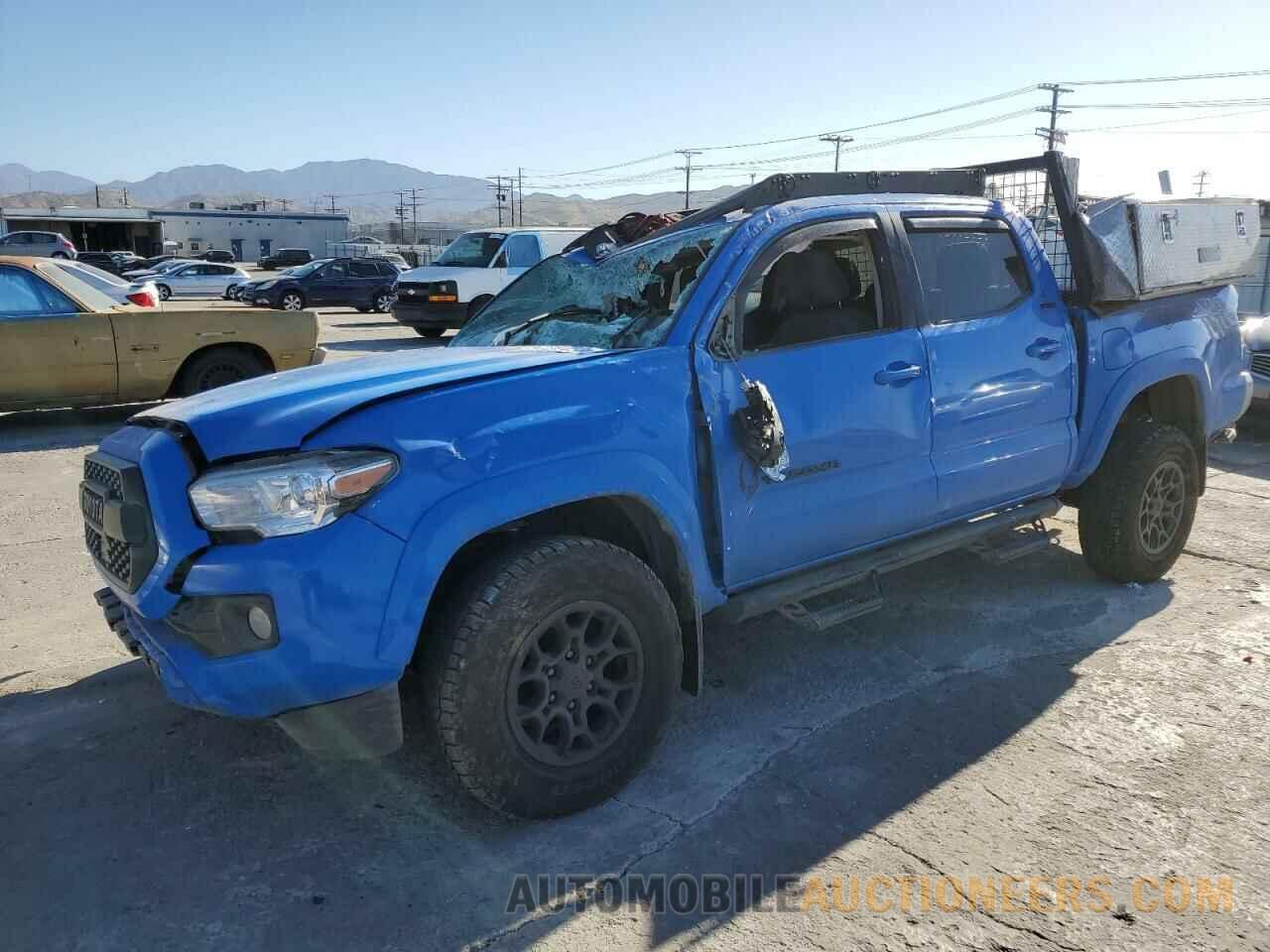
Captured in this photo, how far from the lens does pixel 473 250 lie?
57.0ft

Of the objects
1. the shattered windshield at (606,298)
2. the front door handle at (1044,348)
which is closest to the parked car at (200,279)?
the shattered windshield at (606,298)

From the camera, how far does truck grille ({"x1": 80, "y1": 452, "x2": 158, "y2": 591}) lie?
2.72m

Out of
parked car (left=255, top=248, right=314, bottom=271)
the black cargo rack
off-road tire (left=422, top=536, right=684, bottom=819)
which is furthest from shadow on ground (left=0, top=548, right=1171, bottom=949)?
parked car (left=255, top=248, right=314, bottom=271)

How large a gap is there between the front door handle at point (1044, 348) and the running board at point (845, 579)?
0.71m

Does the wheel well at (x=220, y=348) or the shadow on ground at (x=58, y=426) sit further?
the wheel well at (x=220, y=348)

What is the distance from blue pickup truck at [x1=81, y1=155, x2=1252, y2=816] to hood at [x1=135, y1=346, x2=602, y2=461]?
2cm

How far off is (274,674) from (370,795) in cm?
80

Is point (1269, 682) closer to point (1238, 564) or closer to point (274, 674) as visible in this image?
point (1238, 564)

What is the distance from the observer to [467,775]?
2.71m

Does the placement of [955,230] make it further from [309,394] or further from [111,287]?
[111,287]

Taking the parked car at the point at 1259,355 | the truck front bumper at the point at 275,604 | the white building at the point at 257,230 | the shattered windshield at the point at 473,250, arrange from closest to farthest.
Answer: the truck front bumper at the point at 275,604 → the parked car at the point at 1259,355 → the shattered windshield at the point at 473,250 → the white building at the point at 257,230

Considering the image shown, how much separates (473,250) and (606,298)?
14195 millimetres

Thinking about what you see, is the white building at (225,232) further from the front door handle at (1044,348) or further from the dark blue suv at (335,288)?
the front door handle at (1044,348)

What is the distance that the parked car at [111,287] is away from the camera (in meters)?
9.20
